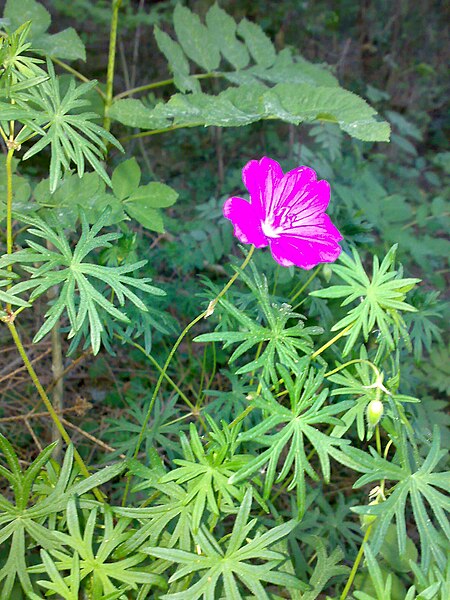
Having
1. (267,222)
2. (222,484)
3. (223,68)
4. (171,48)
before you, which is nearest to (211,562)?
(222,484)

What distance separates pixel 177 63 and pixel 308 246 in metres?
0.84

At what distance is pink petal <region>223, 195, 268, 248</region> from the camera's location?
Answer: 96 centimetres

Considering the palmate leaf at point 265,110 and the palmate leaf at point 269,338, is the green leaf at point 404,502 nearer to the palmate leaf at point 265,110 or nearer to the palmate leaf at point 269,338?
the palmate leaf at point 269,338

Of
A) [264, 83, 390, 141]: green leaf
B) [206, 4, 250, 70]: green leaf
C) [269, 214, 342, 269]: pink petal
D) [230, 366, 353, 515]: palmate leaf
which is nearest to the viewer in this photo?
[230, 366, 353, 515]: palmate leaf

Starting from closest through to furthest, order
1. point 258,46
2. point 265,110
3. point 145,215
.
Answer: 1. point 265,110
2. point 145,215
3. point 258,46

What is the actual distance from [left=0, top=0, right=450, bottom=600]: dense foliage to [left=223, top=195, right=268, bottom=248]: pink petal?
1.4 inches

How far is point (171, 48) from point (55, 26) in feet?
9.62

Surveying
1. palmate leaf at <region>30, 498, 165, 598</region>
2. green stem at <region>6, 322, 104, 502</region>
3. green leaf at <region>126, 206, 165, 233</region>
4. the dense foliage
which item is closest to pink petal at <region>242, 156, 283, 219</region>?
the dense foliage

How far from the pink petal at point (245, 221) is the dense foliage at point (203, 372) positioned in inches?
1.4

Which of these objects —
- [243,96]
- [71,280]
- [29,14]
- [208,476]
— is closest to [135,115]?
[243,96]

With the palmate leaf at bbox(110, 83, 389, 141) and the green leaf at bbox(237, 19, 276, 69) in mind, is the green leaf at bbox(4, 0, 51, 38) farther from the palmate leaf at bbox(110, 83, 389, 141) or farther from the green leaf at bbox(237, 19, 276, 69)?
the green leaf at bbox(237, 19, 276, 69)

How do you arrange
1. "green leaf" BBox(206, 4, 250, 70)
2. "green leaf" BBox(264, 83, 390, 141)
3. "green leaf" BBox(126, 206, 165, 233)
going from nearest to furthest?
"green leaf" BBox(264, 83, 390, 141) → "green leaf" BBox(126, 206, 165, 233) → "green leaf" BBox(206, 4, 250, 70)

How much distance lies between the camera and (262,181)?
3.45 feet

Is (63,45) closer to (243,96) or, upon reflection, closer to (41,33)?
(41,33)
